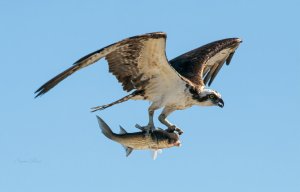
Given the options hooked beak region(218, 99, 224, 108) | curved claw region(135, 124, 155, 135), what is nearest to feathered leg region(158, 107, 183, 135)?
curved claw region(135, 124, 155, 135)

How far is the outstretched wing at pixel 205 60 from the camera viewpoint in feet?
109

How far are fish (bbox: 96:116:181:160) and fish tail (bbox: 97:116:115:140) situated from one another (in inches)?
1.0

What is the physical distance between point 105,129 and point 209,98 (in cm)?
298

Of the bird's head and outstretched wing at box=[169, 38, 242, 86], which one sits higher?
outstretched wing at box=[169, 38, 242, 86]

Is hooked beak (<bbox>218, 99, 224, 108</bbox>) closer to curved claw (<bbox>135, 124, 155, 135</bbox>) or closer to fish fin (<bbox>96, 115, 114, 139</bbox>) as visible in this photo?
curved claw (<bbox>135, 124, 155, 135</bbox>)

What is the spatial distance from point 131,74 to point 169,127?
1778 mm

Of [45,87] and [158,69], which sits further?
[158,69]

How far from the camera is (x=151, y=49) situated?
2992 centimetres

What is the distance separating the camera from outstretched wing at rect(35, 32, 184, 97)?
28.7 m

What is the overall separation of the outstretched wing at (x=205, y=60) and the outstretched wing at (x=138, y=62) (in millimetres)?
1344

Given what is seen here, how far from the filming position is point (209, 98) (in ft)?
102

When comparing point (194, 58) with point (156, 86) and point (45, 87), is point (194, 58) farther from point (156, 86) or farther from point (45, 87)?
point (45, 87)

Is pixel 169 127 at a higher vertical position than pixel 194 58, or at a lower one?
lower

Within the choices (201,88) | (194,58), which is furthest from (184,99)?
(194,58)
